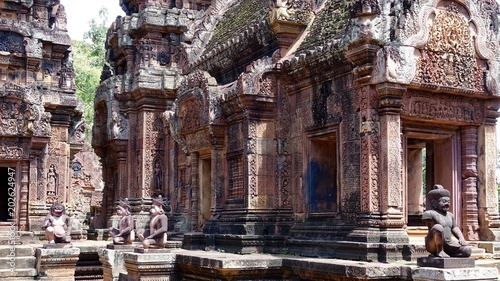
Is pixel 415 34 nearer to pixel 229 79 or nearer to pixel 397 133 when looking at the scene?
pixel 397 133

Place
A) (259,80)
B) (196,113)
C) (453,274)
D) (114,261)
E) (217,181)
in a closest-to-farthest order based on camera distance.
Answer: (453,274) < (259,80) < (114,261) < (217,181) < (196,113)

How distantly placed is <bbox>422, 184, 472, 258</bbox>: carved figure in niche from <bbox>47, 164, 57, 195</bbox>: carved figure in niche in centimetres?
1258

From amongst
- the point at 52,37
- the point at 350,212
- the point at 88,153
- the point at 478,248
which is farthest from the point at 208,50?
the point at 88,153

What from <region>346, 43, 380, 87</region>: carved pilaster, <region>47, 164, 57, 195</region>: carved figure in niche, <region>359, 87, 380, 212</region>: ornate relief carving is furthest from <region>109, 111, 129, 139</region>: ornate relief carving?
<region>359, 87, 380, 212</region>: ornate relief carving

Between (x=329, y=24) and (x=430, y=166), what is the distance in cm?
290

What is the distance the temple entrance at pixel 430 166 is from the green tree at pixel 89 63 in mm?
21302

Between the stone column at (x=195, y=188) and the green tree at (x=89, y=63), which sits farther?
the green tree at (x=89, y=63)

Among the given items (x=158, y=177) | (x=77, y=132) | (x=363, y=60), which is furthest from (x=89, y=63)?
(x=363, y=60)

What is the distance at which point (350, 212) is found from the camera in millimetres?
10906

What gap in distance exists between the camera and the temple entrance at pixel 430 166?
439 inches

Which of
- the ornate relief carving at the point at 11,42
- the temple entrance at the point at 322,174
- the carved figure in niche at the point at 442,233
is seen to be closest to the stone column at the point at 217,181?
the temple entrance at the point at 322,174

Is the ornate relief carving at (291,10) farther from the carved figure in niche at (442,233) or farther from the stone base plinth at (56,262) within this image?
the stone base plinth at (56,262)

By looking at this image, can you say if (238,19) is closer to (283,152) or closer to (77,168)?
(283,152)

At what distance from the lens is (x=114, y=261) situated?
13625 millimetres
